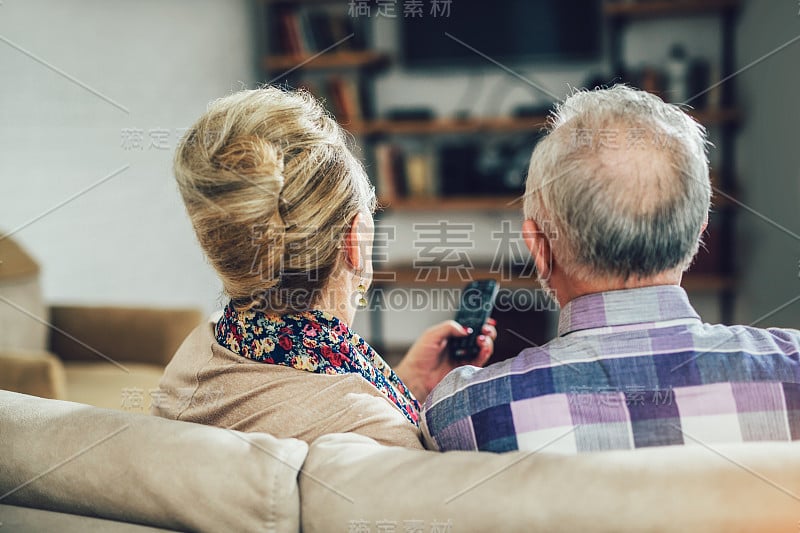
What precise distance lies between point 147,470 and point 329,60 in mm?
2830

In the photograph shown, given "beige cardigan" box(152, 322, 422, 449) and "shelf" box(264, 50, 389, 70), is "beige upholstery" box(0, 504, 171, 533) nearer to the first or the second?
"beige cardigan" box(152, 322, 422, 449)

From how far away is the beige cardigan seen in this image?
0.86m

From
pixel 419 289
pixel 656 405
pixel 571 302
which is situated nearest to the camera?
pixel 656 405

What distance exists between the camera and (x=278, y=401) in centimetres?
88

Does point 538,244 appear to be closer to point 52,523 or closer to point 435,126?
point 52,523

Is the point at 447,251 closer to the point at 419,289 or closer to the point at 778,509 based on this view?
the point at 419,289

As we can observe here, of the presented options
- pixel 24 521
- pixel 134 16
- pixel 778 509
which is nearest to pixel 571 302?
pixel 778 509

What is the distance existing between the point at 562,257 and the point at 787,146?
2140 mm

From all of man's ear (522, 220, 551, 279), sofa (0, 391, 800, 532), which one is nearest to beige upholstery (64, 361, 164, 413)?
sofa (0, 391, 800, 532)

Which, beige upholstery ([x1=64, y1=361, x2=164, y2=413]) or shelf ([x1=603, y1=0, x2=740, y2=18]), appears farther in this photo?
shelf ([x1=603, y1=0, x2=740, y2=18])

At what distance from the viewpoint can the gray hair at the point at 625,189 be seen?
83 centimetres

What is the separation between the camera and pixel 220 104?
96cm

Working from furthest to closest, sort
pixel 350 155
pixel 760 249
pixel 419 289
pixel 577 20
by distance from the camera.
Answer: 1. pixel 419 289
2. pixel 577 20
3. pixel 760 249
4. pixel 350 155

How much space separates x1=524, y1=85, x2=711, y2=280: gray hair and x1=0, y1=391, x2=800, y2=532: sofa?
0.26 meters
